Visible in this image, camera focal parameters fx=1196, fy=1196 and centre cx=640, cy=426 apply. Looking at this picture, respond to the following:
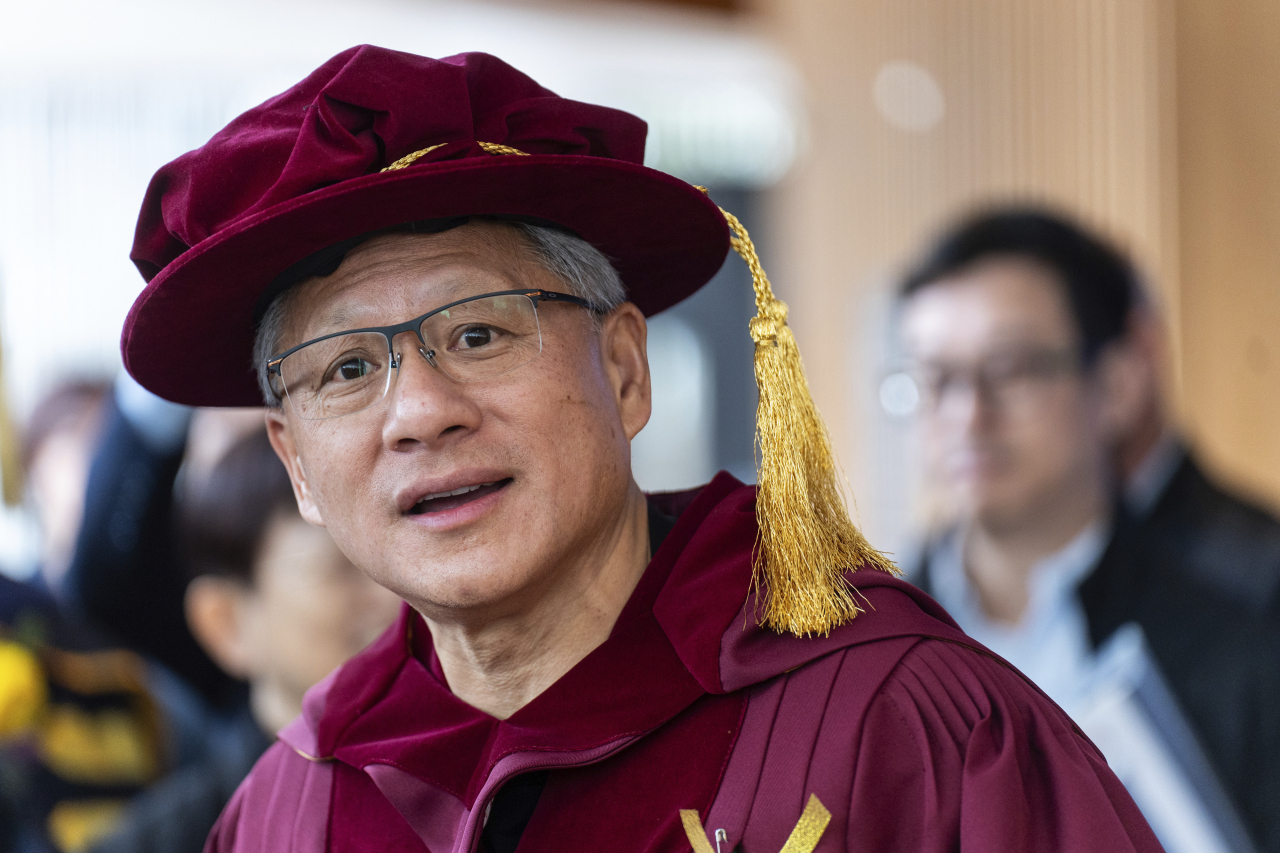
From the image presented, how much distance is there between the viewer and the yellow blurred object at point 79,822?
3354mm

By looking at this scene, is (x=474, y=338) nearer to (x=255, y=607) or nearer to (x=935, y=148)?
(x=255, y=607)

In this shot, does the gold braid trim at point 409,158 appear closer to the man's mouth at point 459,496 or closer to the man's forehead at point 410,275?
the man's forehead at point 410,275

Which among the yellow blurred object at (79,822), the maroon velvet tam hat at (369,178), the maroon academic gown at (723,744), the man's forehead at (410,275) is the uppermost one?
the maroon velvet tam hat at (369,178)

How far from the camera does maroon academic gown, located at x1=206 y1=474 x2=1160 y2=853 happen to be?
1.23 meters

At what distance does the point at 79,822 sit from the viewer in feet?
11.1

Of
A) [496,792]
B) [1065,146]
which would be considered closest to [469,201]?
[496,792]

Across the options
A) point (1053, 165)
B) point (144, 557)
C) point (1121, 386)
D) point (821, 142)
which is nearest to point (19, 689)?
point (144, 557)

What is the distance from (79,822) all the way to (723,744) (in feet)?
9.05

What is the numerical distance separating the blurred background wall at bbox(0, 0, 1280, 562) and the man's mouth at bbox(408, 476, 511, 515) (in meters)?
2.34

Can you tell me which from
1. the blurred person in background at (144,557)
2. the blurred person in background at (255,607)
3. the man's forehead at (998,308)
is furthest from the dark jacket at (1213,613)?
the blurred person in background at (144,557)

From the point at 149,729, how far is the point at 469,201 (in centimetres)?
285

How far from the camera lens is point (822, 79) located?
5.47 meters

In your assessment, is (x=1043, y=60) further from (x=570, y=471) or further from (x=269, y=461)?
(x=570, y=471)

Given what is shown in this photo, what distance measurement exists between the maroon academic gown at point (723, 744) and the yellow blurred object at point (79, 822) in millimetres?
2023
